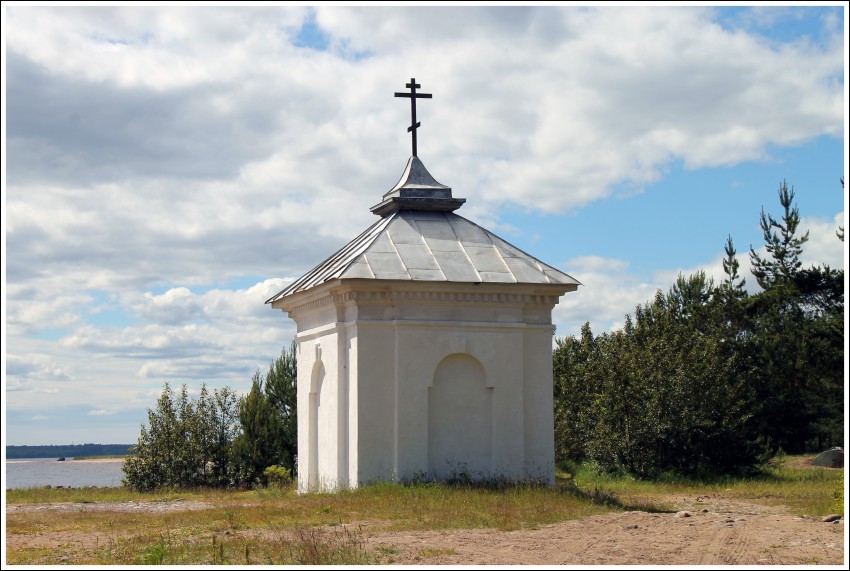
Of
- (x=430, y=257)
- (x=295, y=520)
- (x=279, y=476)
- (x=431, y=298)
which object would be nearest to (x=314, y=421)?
(x=431, y=298)

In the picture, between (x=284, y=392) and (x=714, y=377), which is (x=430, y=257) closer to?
(x=714, y=377)

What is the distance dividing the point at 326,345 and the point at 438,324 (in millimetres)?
2382

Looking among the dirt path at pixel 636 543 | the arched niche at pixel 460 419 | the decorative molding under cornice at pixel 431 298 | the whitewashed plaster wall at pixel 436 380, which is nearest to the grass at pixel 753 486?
the whitewashed plaster wall at pixel 436 380

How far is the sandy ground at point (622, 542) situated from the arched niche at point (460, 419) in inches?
154

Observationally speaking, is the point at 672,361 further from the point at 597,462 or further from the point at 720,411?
the point at 597,462

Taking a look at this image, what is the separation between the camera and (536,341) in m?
18.1

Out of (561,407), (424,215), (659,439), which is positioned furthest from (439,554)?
(561,407)

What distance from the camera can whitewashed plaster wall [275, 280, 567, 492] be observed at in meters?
17.2

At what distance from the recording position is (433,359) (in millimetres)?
17422

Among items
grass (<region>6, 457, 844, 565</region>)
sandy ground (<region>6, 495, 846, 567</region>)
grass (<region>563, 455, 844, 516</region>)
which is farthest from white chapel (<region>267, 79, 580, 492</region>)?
sandy ground (<region>6, 495, 846, 567</region>)

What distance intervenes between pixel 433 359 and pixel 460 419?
4.01 ft

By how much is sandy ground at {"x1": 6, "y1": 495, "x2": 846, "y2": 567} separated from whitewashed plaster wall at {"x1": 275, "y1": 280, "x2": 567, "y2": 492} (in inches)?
155

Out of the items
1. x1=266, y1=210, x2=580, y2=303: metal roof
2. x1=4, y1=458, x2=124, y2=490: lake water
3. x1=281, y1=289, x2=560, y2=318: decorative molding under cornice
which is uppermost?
x1=266, y1=210, x2=580, y2=303: metal roof

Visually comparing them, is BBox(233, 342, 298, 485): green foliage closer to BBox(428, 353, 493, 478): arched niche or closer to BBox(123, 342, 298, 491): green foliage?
BBox(123, 342, 298, 491): green foliage
